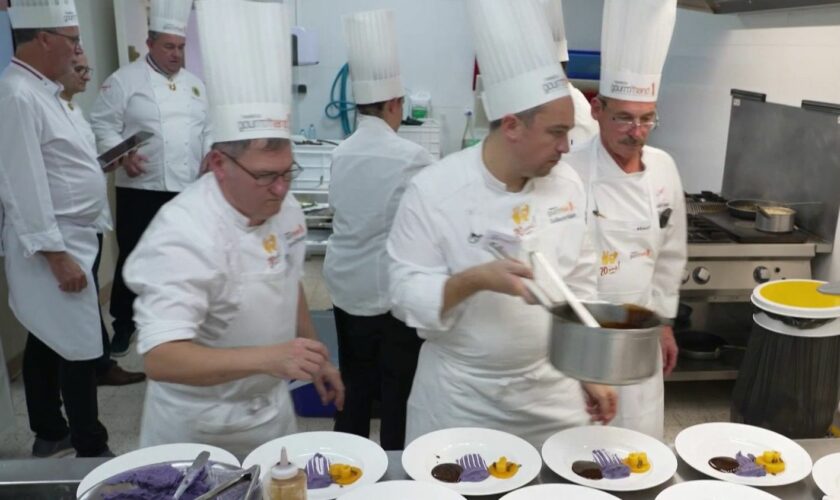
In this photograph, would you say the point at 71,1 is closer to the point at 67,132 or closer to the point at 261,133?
the point at 67,132

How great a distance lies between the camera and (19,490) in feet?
3.96

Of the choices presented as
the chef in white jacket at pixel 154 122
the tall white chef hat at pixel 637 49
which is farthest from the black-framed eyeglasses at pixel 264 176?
the chef in white jacket at pixel 154 122

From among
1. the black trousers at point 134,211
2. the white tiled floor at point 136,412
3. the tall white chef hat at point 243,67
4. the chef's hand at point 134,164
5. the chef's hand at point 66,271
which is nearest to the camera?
the tall white chef hat at point 243,67

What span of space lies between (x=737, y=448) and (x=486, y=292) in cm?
59

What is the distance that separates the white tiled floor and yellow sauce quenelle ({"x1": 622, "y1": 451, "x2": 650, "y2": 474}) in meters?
1.64

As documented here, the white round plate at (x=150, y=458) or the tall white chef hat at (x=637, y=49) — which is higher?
the tall white chef hat at (x=637, y=49)

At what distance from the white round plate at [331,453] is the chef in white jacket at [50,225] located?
153 centimetres

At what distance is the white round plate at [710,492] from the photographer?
1.18m

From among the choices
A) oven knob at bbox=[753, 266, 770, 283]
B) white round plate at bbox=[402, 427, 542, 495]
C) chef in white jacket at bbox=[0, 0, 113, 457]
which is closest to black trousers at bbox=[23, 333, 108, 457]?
chef in white jacket at bbox=[0, 0, 113, 457]

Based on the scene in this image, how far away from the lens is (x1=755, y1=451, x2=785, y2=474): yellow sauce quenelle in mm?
1283

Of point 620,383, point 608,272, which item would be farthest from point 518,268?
point 608,272

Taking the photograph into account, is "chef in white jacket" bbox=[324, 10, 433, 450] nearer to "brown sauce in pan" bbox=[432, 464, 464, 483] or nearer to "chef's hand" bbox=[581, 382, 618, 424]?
"chef's hand" bbox=[581, 382, 618, 424]

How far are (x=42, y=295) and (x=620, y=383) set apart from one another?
7.17 feet

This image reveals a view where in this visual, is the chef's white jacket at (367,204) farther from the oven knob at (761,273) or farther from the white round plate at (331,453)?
the oven knob at (761,273)
